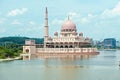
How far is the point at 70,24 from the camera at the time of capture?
81.6 m

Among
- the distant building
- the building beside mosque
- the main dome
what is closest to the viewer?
the building beside mosque

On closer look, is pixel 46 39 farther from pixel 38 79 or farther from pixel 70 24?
pixel 38 79

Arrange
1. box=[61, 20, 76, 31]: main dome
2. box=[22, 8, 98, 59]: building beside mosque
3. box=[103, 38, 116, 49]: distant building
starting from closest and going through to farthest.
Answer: box=[22, 8, 98, 59]: building beside mosque → box=[61, 20, 76, 31]: main dome → box=[103, 38, 116, 49]: distant building

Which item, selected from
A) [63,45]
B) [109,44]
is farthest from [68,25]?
[109,44]

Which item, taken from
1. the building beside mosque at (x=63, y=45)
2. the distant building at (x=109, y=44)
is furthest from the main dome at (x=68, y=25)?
the distant building at (x=109, y=44)

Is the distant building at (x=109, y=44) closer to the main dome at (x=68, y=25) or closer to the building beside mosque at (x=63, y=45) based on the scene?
the building beside mosque at (x=63, y=45)

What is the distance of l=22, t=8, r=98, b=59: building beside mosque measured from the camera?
75.2 metres

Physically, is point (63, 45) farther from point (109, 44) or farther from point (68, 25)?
point (109, 44)

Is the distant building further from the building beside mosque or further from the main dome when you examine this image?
the main dome

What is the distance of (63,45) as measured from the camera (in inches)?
3132

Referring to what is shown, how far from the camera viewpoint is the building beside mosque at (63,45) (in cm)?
7525

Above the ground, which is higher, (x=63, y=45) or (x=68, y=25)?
(x=68, y=25)

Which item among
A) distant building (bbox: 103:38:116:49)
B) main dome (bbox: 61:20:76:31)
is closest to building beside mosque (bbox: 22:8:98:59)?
main dome (bbox: 61:20:76:31)

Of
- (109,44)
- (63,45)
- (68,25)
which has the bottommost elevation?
(63,45)
